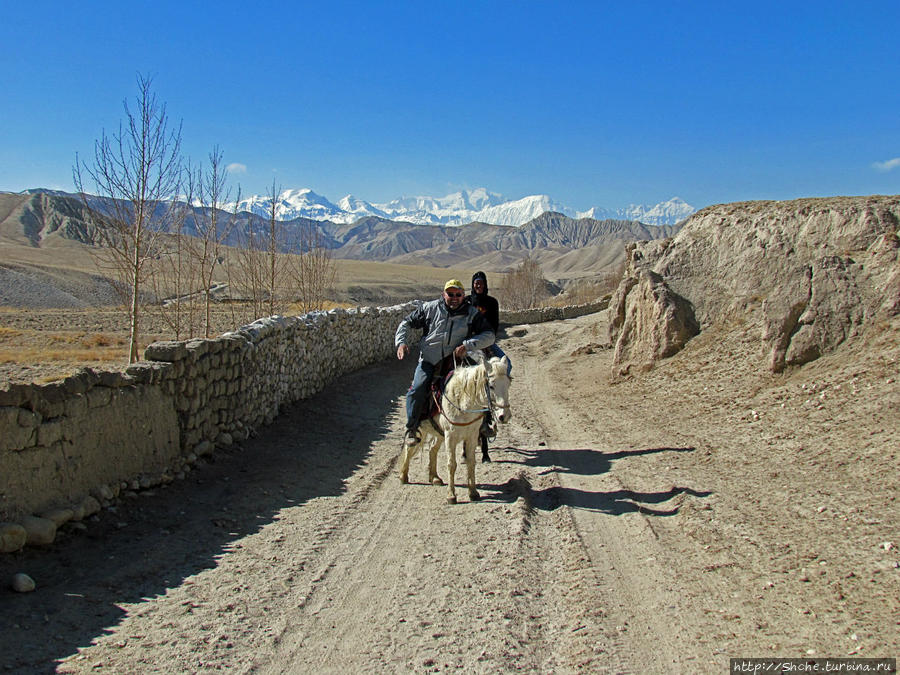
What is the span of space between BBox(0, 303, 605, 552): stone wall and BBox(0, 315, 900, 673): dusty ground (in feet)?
0.95

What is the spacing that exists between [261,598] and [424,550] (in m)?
1.57

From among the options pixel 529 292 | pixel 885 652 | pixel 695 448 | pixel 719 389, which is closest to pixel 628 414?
pixel 719 389

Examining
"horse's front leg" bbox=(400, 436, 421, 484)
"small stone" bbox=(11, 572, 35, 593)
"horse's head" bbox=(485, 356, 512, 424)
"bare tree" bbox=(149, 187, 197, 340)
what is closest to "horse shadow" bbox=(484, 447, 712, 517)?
"horse's front leg" bbox=(400, 436, 421, 484)

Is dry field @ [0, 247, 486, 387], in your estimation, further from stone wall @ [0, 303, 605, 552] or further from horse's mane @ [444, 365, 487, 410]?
horse's mane @ [444, 365, 487, 410]

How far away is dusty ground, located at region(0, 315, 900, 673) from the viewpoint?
163 inches

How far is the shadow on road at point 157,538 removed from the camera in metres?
4.36

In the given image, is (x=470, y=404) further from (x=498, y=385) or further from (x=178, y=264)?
(x=178, y=264)

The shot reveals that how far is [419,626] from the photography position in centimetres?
451

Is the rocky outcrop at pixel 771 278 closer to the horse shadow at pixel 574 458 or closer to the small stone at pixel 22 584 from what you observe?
the horse shadow at pixel 574 458

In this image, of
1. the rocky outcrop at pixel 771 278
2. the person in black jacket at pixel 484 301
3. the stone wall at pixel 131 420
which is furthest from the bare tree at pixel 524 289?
the person in black jacket at pixel 484 301

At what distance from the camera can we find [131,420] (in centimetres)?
696

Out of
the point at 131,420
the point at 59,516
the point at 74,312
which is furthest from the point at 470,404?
the point at 74,312

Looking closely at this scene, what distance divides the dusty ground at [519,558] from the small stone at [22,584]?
0.09 meters

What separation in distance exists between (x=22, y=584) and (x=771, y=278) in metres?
13.5
